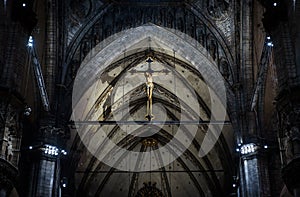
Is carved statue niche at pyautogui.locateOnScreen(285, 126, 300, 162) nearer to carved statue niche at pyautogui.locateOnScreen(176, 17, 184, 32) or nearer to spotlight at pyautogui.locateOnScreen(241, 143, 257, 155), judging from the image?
spotlight at pyautogui.locateOnScreen(241, 143, 257, 155)

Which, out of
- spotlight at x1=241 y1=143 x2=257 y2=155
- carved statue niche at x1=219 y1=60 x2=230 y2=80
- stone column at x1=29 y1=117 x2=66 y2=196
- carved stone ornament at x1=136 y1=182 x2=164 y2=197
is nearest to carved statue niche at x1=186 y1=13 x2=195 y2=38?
carved statue niche at x1=219 y1=60 x2=230 y2=80

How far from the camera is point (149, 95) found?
84.1 ft

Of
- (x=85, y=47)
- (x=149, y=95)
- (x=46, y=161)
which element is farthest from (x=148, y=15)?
(x=46, y=161)

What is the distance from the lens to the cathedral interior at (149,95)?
49.9 ft

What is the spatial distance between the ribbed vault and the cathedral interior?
66 millimetres

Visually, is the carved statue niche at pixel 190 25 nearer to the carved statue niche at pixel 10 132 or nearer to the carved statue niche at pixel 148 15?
the carved statue niche at pixel 148 15

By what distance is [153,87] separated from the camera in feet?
89.3

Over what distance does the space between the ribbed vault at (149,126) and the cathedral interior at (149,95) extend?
0.22 ft

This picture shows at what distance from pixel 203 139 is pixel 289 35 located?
12832 mm

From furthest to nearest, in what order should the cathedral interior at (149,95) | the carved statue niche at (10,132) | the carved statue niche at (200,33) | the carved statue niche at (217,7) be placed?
the carved statue niche at (200,33) → the carved statue niche at (217,7) → the cathedral interior at (149,95) → the carved statue niche at (10,132)

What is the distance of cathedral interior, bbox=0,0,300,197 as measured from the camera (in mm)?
15219

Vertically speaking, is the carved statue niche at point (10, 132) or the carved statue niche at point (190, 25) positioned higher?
the carved statue niche at point (190, 25)

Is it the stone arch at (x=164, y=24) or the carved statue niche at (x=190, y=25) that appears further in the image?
the carved statue niche at (x=190, y=25)

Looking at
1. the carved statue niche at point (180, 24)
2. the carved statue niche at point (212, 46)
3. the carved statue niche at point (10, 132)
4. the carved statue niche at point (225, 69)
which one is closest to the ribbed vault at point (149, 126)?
the carved statue niche at point (212, 46)
